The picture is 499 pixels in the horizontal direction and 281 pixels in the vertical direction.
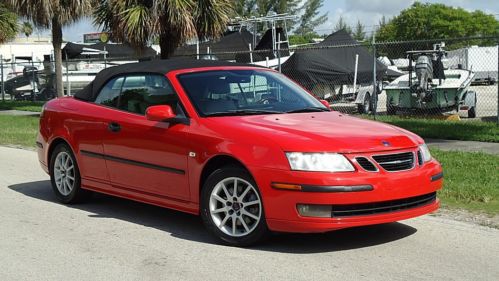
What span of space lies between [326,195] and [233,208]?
920 millimetres

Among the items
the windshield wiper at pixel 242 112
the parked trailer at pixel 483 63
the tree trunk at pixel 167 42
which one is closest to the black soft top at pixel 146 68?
the windshield wiper at pixel 242 112

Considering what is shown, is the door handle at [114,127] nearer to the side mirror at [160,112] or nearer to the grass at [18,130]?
the side mirror at [160,112]

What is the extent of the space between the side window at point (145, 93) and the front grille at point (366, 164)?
183cm

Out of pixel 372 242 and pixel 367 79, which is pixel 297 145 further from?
pixel 367 79

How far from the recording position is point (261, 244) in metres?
5.61

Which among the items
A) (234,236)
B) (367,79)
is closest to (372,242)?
(234,236)

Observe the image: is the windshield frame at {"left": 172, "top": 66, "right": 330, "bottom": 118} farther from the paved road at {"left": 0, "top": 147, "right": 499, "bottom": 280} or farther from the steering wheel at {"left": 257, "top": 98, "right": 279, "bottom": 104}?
the paved road at {"left": 0, "top": 147, "right": 499, "bottom": 280}

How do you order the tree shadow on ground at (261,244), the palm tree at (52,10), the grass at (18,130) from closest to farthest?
the tree shadow on ground at (261,244) → the grass at (18,130) → the palm tree at (52,10)

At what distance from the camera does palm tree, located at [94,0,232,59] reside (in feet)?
55.4

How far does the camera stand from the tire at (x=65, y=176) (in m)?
7.34

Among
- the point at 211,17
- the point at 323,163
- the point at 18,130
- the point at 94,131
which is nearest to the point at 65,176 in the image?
the point at 94,131

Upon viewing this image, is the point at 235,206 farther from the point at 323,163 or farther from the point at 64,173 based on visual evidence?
the point at 64,173

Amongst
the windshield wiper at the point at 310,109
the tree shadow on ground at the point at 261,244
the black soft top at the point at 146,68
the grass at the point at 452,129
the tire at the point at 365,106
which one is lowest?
the tree shadow on ground at the point at 261,244

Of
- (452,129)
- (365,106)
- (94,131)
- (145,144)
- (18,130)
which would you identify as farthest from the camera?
(365,106)
